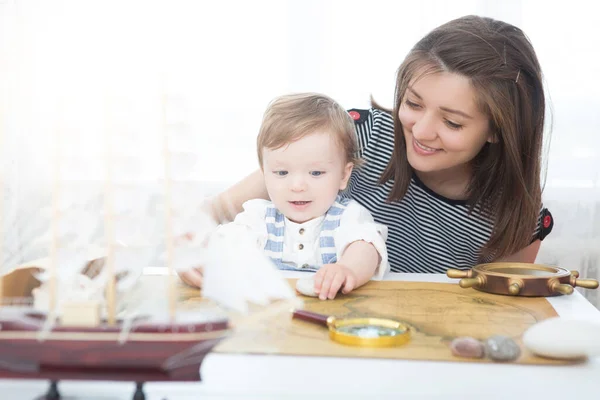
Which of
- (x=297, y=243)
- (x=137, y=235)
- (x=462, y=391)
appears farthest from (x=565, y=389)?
(x=297, y=243)

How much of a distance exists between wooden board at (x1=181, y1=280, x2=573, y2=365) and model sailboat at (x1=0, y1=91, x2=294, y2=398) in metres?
0.13

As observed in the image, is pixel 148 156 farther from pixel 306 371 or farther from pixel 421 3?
pixel 421 3

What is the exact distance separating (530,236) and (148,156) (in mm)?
1030

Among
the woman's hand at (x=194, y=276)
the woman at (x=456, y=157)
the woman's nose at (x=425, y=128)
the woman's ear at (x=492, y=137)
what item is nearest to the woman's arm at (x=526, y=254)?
the woman at (x=456, y=157)

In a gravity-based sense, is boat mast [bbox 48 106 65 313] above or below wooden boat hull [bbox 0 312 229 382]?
above

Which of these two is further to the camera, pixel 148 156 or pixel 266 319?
pixel 266 319

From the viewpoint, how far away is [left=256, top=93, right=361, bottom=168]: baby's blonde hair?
1.15 m

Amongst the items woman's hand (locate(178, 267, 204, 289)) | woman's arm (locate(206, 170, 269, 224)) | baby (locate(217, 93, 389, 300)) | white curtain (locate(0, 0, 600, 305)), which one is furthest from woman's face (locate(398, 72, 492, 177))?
white curtain (locate(0, 0, 600, 305))

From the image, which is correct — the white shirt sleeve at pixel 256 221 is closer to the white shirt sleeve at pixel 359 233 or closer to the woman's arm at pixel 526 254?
the white shirt sleeve at pixel 359 233

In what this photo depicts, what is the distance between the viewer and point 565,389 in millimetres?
654

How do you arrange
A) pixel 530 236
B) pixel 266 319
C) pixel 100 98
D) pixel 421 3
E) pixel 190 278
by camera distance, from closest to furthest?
pixel 100 98, pixel 266 319, pixel 190 278, pixel 530 236, pixel 421 3

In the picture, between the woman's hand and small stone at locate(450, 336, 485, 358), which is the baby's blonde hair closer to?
the woman's hand

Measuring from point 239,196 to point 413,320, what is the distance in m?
0.70

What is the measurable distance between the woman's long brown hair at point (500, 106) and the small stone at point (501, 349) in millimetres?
600
